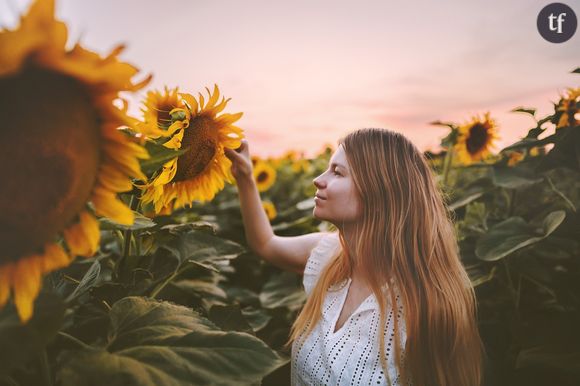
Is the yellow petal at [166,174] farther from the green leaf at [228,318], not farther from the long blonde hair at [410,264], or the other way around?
the long blonde hair at [410,264]

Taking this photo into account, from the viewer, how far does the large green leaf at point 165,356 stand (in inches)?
36.8

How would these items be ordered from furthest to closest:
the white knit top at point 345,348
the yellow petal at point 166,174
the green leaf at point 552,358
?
the green leaf at point 552,358
the white knit top at point 345,348
the yellow petal at point 166,174

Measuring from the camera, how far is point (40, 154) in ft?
2.63

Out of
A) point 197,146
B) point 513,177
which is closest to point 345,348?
point 197,146

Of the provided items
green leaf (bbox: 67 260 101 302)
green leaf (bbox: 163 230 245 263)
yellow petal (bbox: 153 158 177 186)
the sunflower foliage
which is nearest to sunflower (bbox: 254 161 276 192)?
the sunflower foliage

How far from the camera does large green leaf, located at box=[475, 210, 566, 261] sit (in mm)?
2244

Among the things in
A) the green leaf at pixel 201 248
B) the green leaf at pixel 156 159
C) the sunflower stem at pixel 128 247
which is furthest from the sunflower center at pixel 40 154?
the green leaf at pixel 201 248

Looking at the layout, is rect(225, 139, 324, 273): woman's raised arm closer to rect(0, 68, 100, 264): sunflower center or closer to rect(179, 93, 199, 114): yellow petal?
rect(179, 93, 199, 114): yellow petal

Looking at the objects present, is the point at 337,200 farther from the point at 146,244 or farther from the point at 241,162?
the point at 146,244

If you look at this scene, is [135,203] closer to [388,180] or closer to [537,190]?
[388,180]

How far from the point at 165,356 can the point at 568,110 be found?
2.32 metres

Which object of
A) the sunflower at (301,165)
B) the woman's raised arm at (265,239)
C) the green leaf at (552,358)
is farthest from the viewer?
the sunflower at (301,165)

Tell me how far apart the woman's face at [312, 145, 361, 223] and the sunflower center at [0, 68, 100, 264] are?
1194 mm

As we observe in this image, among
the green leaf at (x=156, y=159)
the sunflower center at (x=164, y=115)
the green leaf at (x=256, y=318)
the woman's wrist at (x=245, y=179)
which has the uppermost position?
the sunflower center at (x=164, y=115)
